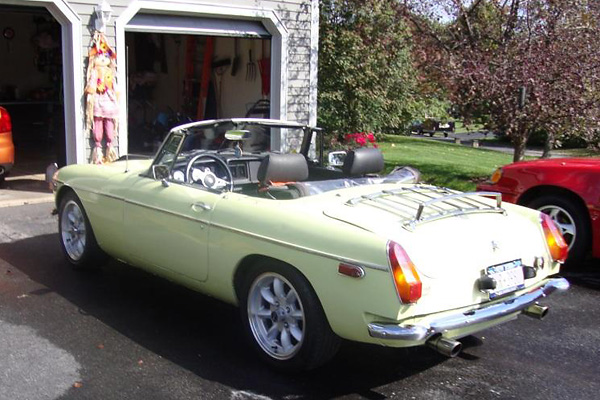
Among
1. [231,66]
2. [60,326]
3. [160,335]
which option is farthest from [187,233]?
[231,66]

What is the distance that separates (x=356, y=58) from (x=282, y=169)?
8.62 meters

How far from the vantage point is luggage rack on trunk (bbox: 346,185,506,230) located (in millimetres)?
3941

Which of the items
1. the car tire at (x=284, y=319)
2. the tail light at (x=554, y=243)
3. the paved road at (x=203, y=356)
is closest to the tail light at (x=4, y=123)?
the paved road at (x=203, y=356)

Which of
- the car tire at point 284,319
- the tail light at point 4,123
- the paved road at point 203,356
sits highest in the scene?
the tail light at point 4,123

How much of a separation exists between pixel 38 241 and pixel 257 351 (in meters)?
3.89

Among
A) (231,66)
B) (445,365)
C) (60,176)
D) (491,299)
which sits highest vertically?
(231,66)

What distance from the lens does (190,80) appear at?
14.8m

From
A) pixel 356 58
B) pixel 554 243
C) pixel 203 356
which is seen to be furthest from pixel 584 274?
pixel 356 58

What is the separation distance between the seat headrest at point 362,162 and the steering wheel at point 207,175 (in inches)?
35.4

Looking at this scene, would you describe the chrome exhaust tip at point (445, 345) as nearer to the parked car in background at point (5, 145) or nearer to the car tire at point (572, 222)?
the car tire at point (572, 222)

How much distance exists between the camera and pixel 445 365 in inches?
167

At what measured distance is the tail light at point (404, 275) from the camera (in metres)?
3.46

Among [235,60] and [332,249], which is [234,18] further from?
[332,249]

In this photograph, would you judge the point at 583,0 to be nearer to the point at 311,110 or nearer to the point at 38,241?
the point at 311,110
